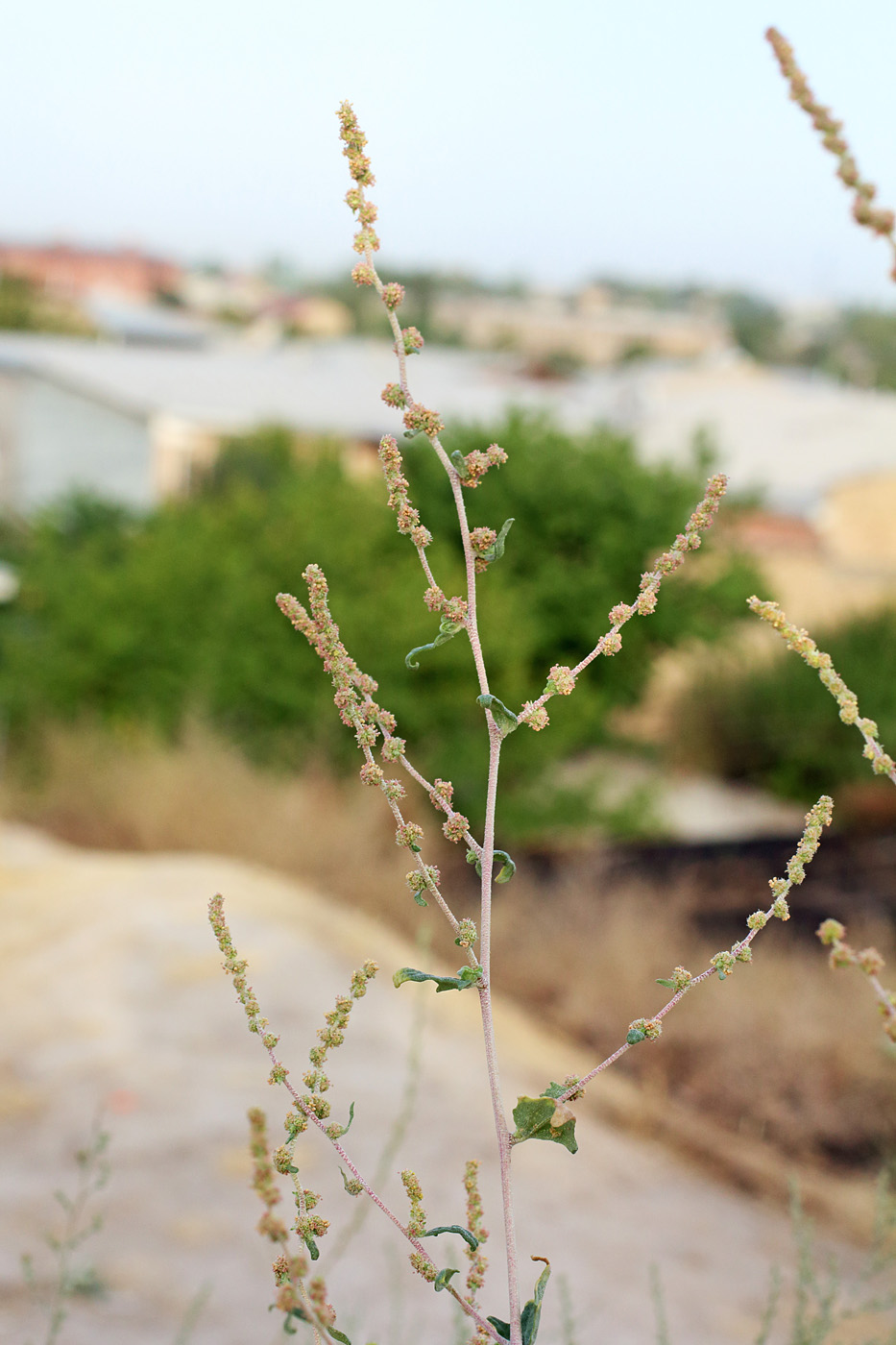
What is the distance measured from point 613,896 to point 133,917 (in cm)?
269

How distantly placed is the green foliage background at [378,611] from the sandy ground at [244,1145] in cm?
265

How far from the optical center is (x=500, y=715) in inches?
50.8

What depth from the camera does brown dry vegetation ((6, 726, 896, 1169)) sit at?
5652 mm

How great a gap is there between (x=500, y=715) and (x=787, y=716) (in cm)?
1147

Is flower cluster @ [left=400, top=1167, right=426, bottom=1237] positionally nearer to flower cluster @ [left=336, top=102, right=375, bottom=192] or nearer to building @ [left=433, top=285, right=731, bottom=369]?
flower cluster @ [left=336, top=102, right=375, bottom=192]

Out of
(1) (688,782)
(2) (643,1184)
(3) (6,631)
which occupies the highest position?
(3) (6,631)

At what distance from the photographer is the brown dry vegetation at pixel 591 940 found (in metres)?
5.65

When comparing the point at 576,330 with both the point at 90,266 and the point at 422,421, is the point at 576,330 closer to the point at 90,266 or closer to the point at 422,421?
the point at 90,266

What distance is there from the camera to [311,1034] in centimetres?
542

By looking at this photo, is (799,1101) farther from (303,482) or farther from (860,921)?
(303,482)

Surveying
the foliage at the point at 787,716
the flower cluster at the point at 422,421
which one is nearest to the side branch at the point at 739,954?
the flower cluster at the point at 422,421

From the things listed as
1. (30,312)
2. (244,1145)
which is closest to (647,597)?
(244,1145)

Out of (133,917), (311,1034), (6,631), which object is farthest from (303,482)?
(311,1034)

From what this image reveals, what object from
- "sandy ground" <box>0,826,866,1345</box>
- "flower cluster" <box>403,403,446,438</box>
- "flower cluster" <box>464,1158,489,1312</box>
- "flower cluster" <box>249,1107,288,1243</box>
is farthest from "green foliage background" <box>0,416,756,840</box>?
"flower cluster" <box>249,1107,288,1243</box>
